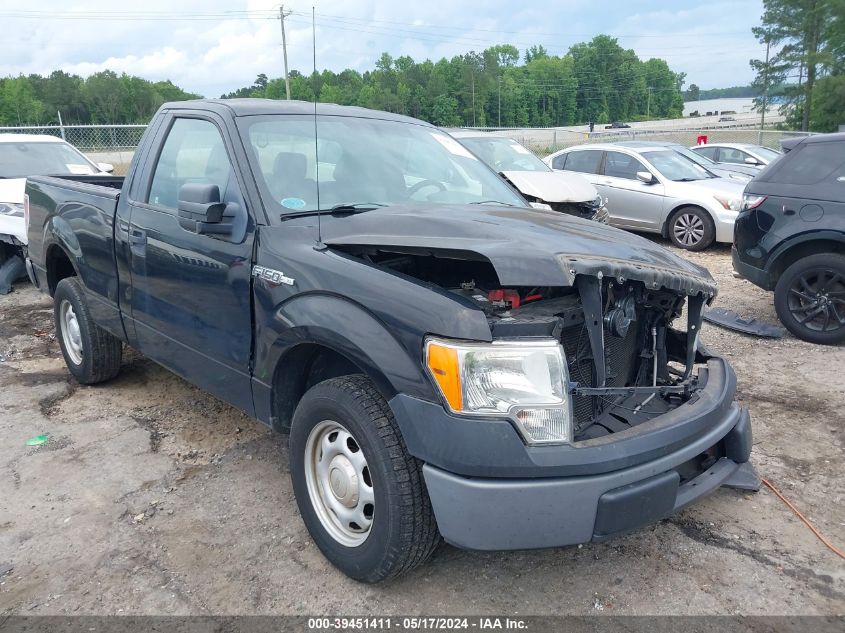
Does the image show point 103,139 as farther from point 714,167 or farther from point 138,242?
point 138,242

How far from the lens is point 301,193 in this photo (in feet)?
10.7

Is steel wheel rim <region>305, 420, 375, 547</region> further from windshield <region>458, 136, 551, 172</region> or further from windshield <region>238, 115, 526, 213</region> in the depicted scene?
windshield <region>458, 136, 551, 172</region>

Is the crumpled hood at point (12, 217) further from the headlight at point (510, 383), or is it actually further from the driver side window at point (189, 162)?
the headlight at point (510, 383)

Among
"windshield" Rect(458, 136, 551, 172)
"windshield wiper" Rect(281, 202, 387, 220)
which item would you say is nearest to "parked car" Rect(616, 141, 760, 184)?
"windshield" Rect(458, 136, 551, 172)

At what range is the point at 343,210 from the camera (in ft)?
10.6

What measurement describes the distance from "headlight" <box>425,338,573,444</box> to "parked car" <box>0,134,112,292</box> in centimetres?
738

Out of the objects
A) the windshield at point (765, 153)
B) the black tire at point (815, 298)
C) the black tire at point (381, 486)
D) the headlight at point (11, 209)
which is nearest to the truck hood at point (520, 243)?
the black tire at point (381, 486)

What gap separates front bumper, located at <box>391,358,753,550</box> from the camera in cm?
223

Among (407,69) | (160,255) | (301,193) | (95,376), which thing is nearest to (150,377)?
(95,376)

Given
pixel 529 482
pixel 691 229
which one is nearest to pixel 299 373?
pixel 529 482

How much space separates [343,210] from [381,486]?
4.55 feet

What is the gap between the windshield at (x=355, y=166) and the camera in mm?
3279

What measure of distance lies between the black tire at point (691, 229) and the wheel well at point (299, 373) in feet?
28.8

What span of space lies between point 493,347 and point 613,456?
55cm
